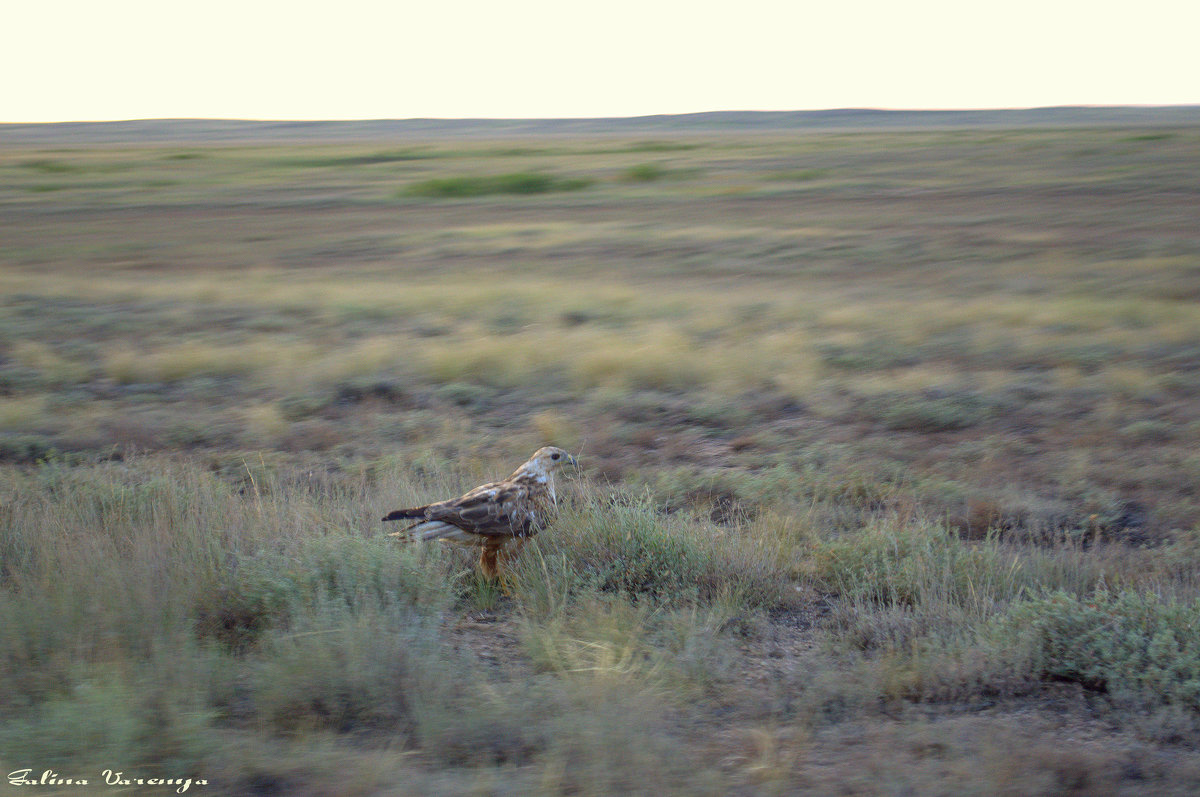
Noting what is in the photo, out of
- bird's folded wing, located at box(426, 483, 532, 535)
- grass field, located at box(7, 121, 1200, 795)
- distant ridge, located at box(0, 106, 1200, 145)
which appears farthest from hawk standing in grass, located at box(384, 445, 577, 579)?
distant ridge, located at box(0, 106, 1200, 145)

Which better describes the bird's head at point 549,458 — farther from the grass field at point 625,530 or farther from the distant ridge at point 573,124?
the distant ridge at point 573,124

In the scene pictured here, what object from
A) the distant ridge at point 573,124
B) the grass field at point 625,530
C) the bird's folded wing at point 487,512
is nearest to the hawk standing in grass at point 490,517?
the bird's folded wing at point 487,512

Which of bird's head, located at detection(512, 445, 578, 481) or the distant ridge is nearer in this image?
bird's head, located at detection(512, 445, 578, 481)

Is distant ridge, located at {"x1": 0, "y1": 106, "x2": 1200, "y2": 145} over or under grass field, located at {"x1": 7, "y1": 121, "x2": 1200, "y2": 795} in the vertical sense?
over

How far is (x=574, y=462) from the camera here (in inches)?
214

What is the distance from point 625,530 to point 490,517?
32.8 inches

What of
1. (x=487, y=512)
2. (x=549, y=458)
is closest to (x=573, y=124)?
(x=549, y=458)

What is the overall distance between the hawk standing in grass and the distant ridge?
100m

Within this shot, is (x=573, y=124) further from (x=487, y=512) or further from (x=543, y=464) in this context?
(x=487, y=512)

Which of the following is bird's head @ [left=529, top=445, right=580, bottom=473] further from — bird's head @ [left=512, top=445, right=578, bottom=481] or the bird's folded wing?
the bird's folded wing

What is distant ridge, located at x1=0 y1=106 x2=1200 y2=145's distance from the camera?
10412cm

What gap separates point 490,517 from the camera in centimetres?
465

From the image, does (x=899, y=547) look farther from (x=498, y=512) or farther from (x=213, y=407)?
(x=213, y=407)

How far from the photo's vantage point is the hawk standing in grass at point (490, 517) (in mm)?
4648
